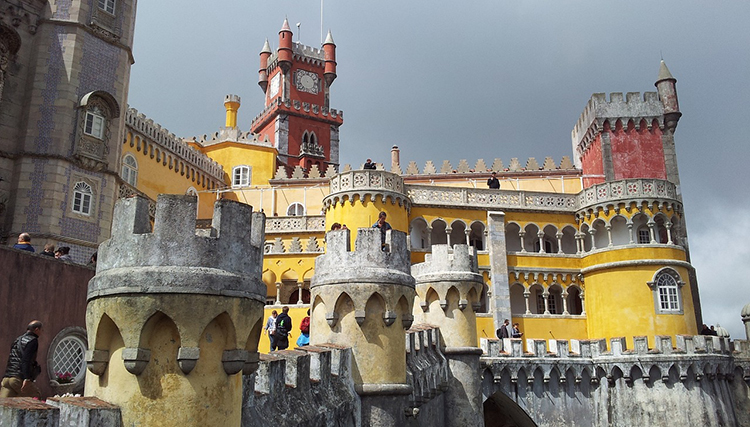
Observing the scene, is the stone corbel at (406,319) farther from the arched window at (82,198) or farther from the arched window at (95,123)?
the arched window at (95,123)

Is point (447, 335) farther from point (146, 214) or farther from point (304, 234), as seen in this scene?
point (304, 234)

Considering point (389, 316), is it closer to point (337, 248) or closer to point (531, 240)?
point (337, 248)

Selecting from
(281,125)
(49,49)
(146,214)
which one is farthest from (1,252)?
(281,125)

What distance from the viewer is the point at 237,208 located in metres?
6.45

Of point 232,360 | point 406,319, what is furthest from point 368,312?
point 232,360

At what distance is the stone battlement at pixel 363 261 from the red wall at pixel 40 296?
574cm

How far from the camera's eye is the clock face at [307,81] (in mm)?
60503

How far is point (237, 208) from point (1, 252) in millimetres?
8451

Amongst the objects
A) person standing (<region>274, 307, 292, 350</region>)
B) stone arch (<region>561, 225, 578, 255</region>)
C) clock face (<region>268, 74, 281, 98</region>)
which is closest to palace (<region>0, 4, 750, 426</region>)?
stone arch (<region>561, 225, 578, 255</region>)

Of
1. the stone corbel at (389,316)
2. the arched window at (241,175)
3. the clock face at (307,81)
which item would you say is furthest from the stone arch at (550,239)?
the clock face at (307,81)

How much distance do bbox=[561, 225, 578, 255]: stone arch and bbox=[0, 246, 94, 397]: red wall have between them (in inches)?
1125

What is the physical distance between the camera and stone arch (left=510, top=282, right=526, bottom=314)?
120 feet

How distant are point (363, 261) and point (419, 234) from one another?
24761 millimetres

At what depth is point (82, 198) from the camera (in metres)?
24.5
